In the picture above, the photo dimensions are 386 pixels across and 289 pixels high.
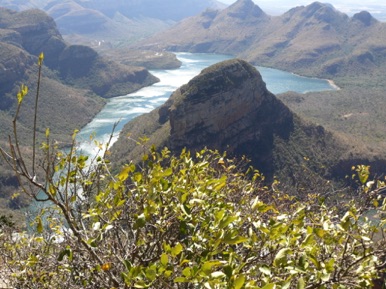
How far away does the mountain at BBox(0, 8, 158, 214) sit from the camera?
352ft

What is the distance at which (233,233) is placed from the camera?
11.3 ft

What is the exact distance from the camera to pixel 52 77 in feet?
493

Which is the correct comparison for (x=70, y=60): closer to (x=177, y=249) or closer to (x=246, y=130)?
(x=246, y=130)

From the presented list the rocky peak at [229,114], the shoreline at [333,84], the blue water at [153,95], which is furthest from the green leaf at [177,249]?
the shoreline at [333,84]

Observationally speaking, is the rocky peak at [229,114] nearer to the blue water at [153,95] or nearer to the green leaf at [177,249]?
the blue water at [153,95]

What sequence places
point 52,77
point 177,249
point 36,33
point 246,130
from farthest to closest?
1. point 36,33
2. point 52,77
3. point 246,130
4. point 177,249

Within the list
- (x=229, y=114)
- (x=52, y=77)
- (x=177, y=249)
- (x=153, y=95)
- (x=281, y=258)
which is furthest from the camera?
(x=52, y=77)

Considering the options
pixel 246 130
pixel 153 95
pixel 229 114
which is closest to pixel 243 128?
pixel 246 130

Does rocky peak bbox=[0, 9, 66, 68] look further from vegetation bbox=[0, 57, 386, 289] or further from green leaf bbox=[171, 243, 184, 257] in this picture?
green leaf bbox=[171, 243, 184, 257]

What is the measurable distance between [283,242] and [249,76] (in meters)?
70.2

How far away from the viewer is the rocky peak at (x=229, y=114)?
6200 cm

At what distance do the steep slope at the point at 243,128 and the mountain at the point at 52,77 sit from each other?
43616mm

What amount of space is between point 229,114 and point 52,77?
107m

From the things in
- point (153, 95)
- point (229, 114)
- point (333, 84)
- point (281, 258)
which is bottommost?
point (153, 95)
